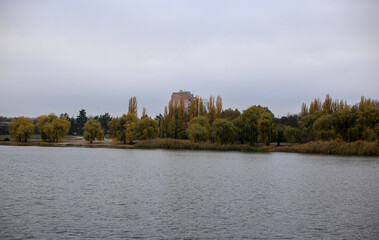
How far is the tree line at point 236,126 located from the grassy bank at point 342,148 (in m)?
2.91

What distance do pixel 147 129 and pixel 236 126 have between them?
19.4 meters

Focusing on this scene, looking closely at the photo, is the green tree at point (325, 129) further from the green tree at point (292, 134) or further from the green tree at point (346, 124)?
the green tree at point (292, 134)

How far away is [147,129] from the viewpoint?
75938 millimetres

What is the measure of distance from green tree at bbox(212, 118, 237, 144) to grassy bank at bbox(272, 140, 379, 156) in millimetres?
12645

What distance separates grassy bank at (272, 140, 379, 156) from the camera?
174ft

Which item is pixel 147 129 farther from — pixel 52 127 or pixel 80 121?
pixel 80 121

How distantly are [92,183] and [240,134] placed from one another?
50.0 m

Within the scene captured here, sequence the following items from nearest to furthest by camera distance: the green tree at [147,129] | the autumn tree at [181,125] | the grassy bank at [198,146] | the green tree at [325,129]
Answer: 1. the green tree at [325,129]
2. the grassy bank at [198,146]
3. the green tree at [147,129]
4. the autumn tree at [181,125]

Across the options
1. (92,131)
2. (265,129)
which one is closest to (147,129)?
(92,131)

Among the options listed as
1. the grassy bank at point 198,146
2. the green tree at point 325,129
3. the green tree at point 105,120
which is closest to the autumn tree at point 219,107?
the grassy bank at point 198,146

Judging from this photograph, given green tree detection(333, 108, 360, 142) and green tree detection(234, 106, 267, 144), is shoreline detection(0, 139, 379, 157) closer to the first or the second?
green tree detection(234, 106, 267, 144)

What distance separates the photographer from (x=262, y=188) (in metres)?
22.0

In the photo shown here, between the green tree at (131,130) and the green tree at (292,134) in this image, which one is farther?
the green tree at (131,130)

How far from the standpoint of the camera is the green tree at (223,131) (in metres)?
66.3
